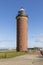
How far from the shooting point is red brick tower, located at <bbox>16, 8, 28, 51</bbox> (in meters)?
40.6

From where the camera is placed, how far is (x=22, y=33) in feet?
133

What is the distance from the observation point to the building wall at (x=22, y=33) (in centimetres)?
4056

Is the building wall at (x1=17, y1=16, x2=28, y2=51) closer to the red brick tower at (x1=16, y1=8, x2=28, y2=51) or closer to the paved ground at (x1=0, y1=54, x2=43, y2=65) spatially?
the red brick tower at (x1=16, y1=8, x2=28, y2=51)

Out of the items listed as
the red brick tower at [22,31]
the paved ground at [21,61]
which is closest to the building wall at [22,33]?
the red brick tower at [22,31]

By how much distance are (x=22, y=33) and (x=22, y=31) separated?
0.48 m

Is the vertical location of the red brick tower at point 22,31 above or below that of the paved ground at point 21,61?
above

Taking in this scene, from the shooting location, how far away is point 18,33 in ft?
134

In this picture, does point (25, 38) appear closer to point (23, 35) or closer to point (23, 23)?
point (23, 35)

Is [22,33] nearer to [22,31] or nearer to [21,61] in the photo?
[22,31]

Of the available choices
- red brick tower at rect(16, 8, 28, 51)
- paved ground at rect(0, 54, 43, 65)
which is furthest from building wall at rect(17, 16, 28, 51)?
paved ground at rect(0, 54, 43, 65)

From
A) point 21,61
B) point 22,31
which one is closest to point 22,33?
point 22,31

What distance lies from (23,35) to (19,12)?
5.93 metres

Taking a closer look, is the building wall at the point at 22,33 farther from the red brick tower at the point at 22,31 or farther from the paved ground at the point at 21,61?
the paved ground at the point at 21,61

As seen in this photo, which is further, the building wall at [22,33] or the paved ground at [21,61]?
the building wall at [22,33]
